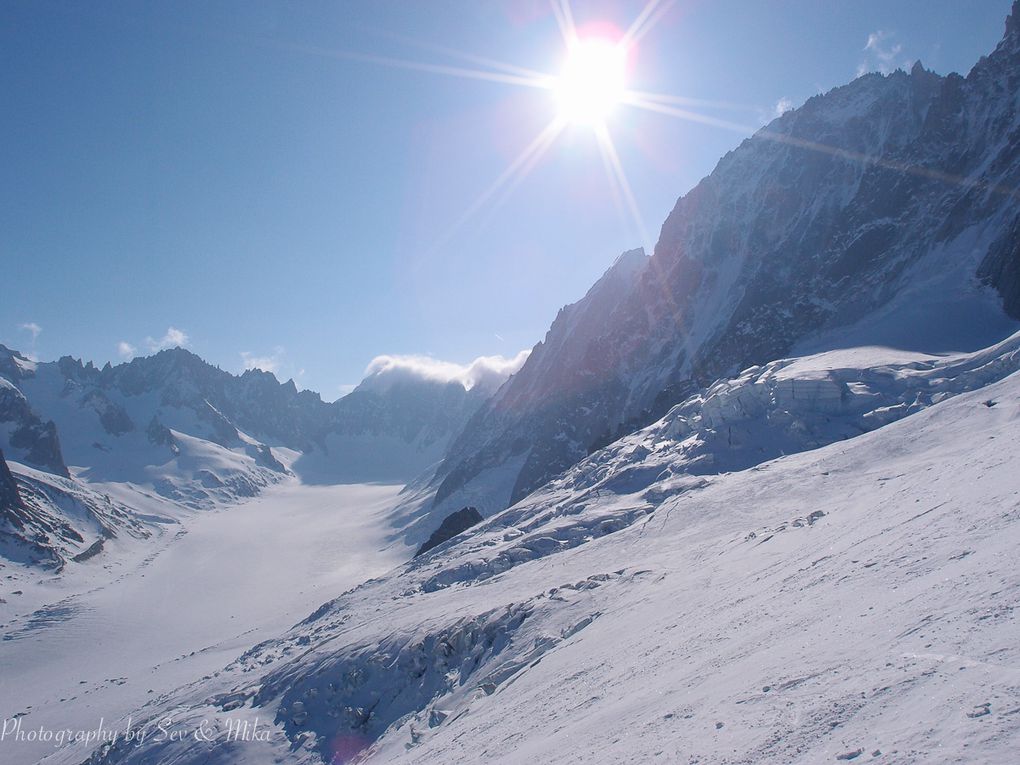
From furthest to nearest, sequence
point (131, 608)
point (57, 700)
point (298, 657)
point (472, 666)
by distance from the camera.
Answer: point (131, 608) → point (57, 700) → point (298, 657) → point (472, 666)

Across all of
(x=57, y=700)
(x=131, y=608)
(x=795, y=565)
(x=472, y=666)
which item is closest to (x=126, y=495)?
(x=131, y=608)

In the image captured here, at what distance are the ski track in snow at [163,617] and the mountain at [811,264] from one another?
105 feet

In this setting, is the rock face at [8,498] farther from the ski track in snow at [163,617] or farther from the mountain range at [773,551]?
the ski track in snow at [163,617]

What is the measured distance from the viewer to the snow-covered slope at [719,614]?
344 inches

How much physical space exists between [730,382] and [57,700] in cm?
6871

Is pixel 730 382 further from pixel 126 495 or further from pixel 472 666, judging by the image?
pixel 126 495

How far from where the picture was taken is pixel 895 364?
4866cm

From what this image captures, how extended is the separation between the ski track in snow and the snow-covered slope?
18892 millimetres

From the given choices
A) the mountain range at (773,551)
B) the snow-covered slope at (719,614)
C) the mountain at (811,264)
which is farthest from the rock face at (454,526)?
the mountain at (811,264)

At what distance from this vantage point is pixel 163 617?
87.4 meters

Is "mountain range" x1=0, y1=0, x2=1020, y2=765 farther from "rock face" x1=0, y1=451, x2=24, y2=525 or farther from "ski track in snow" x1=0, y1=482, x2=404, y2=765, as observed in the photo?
"rock face" x1=0, y1=451, x2=24, y2=525

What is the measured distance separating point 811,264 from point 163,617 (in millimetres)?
111429

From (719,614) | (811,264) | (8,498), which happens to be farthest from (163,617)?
(811,264)

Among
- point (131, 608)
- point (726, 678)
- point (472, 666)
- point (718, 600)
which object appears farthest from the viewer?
point (131, 608)
